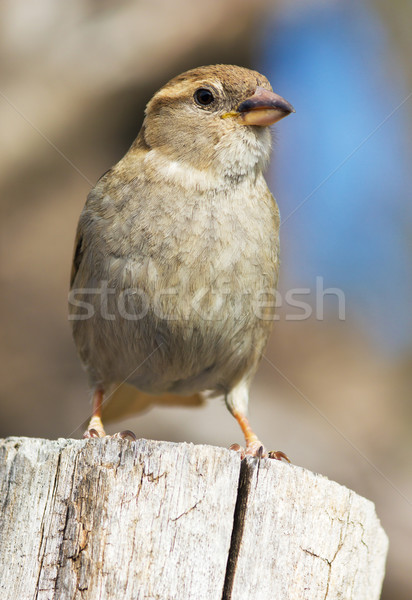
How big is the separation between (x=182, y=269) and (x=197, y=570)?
1.68 m

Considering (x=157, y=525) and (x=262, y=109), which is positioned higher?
(x=262, y=109)

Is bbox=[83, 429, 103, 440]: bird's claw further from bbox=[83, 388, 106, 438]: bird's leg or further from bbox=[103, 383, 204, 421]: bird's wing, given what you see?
bbox=[103, 383, 204, 421]: bird's wing

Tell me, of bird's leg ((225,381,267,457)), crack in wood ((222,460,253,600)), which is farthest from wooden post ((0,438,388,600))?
bird's leg ((225,381,267,457))

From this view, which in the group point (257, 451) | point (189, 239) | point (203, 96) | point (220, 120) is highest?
point (203, 96)

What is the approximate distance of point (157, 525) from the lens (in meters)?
2.46

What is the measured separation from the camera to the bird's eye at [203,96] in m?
4.04

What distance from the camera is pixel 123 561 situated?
2.41 meters

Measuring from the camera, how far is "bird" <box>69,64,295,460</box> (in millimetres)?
3781

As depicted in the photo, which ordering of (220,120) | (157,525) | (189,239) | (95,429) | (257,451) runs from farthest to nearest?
(95,429), (220,120), (189,239), (257,451), (157,525)

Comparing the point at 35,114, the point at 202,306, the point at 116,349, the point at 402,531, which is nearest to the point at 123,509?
the point at 202,306

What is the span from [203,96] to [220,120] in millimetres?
207

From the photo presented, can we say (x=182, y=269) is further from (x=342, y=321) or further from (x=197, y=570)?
(x=342, y=321)

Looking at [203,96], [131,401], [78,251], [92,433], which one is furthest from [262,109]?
[131,401]

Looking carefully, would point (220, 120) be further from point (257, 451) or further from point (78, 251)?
point (257, 451)
